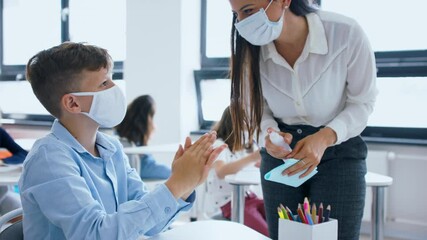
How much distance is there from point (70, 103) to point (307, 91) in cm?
69

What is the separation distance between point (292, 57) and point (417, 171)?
231cm

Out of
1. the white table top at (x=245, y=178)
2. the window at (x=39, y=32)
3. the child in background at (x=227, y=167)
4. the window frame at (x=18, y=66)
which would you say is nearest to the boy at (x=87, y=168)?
the white table top at (x=245, y=178)

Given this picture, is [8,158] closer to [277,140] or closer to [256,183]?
[256,183]

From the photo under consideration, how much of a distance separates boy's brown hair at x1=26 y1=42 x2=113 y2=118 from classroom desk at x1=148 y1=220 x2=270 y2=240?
44 cm

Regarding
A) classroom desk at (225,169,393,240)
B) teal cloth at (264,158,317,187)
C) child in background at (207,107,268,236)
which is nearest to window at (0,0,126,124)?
child in background at (207,107,268,236)

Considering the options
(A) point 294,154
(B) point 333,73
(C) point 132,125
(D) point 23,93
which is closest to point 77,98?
(A) point 294,154

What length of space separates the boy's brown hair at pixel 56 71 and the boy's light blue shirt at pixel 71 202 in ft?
0.32

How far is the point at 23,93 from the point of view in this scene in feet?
20.0

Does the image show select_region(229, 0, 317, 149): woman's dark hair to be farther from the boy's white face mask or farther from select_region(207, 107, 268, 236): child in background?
select_region(207, 107, 268, 236): child in background

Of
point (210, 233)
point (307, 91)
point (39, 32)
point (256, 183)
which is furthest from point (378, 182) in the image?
point (39, 32)

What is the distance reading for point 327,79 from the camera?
1.40m

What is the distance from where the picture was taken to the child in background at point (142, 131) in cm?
340

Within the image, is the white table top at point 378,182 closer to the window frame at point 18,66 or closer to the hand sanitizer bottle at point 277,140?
the hand sanitizer bottle at point 277,140

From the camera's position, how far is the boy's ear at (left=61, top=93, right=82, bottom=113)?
48.8 inches
